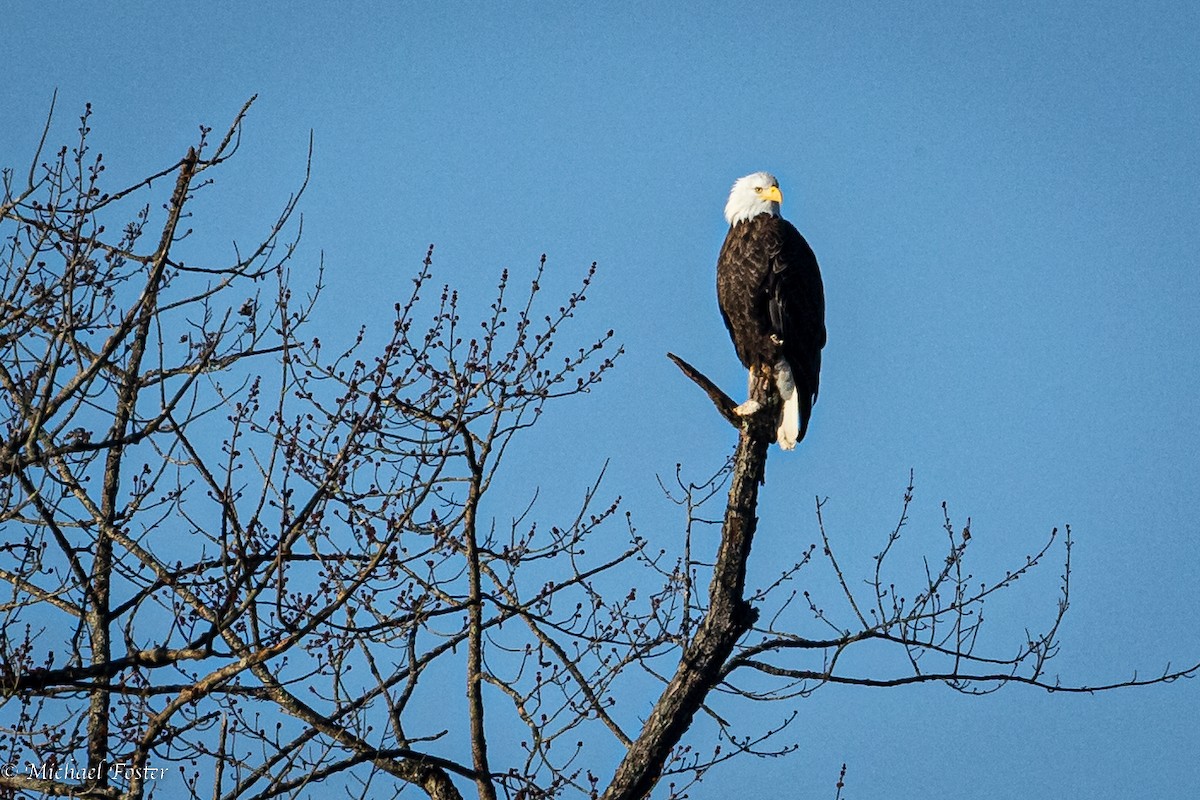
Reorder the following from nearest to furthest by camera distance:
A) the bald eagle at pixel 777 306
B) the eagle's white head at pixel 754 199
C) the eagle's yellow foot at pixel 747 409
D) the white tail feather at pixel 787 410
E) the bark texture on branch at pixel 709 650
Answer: the bark texture on branch at pixel 709 650
the eagle's yellow foot at pixel 747 409
the white tail feather at pixel 787 410
the bald eagle at pixel 777 306
the eagle's white head at pixel 754 199

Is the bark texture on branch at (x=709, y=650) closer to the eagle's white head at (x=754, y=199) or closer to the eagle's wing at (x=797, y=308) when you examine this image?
the eagle's wing at (x=797, y=308)

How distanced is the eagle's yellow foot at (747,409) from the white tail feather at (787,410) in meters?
0.53

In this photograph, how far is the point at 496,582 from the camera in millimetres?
5496

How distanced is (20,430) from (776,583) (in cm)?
345

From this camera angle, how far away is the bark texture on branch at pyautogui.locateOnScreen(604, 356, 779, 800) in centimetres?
507

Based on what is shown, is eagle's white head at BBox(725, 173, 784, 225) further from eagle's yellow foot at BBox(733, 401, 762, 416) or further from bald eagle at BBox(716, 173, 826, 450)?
eagle's yellow foot at BBox(733, 401, 762, 416)

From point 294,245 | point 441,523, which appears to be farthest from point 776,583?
point 294,245

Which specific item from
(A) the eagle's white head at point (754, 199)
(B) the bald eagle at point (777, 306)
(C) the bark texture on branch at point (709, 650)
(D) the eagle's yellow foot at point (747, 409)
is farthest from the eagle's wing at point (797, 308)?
(C) the bark texture on branch at point (709, 650)

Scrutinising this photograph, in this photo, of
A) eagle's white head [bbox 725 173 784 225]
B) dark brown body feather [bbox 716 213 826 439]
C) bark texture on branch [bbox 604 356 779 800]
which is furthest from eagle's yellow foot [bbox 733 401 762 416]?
eagle's white head [bbox 725 173 784 225]

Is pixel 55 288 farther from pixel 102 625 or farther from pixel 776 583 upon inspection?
pixel 776 583

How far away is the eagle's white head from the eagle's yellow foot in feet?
5.63

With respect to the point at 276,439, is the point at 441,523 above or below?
above

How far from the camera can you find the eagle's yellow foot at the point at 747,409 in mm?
6191

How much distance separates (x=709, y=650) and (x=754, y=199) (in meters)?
3.52
